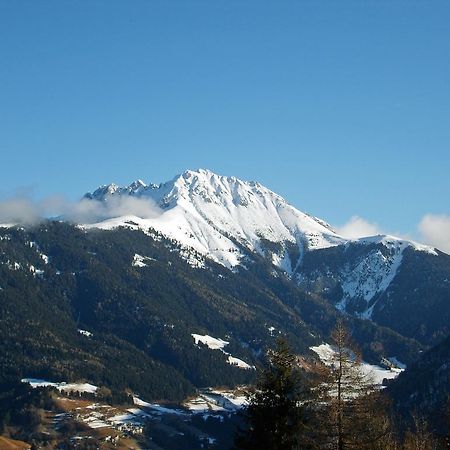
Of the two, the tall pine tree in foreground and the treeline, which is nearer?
the treeline

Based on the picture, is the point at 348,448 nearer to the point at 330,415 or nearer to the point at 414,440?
the point at 330,415

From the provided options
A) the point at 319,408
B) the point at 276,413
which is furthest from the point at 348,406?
the point at 276,413

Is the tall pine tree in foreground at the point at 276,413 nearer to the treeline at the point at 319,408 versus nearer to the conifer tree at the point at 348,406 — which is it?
the treeline at the point at 319,408

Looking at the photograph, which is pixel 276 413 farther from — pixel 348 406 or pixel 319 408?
pixel 348 406

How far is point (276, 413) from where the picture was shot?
4619 cm

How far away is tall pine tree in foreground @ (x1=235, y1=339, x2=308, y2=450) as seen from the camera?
1809 inches

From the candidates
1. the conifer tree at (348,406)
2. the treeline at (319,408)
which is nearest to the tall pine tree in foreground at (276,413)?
the treeline at (319,408)

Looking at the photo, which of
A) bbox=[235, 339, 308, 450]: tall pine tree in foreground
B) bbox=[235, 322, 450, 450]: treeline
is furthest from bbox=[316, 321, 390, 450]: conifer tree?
bbox=[235, 339, 308, 450]: tall pine tree in foreground

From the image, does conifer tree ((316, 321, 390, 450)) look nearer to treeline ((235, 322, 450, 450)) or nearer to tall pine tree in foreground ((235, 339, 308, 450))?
treeline ((235, 322, 450, 450))

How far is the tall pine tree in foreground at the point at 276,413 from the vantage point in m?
45.9

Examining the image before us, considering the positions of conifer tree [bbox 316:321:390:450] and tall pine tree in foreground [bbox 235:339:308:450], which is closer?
conifer tree [bbox 316:321:390:450]

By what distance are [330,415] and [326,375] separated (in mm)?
2507

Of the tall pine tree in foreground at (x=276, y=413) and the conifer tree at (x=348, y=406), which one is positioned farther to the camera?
the tall pine tree in foreground at (x=276, y=413)

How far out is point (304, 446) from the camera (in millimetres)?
45750
